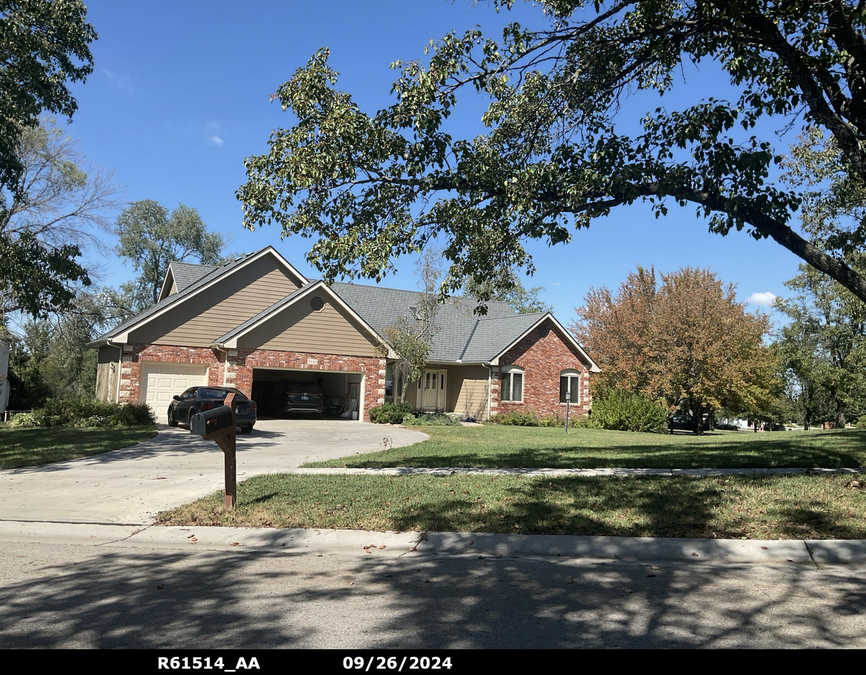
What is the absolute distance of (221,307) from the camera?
85.5 ft

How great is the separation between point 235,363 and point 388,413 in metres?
5.97

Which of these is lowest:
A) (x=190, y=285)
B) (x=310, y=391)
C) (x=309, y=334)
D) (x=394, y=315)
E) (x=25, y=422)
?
(x=25, y=422)

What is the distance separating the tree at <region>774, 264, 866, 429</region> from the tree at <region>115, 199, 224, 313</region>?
1862 inches

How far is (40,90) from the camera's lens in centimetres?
1559

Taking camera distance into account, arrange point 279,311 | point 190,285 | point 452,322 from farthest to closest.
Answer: point 452,322, point 190,285, point 279,311

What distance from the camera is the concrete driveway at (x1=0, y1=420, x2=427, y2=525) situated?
8.99 meters

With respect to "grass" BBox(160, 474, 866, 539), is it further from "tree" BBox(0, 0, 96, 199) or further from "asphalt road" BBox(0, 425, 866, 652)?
"tree" BBox(0, 0, 96, 199)

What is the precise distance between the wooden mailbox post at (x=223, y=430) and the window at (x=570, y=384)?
25.2 metres

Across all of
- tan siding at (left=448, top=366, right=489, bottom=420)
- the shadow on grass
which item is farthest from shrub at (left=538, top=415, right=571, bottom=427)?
the shadow on grass

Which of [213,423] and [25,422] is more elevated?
[213,423]

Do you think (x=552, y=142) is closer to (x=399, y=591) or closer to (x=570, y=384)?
(x=399, y=591)

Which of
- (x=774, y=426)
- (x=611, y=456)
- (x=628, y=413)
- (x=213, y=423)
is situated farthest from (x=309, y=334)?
(x=774, y=426)

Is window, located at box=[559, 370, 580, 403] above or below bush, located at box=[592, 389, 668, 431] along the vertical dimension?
above
